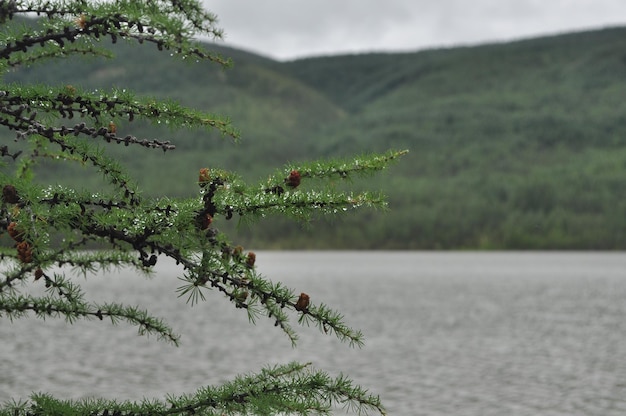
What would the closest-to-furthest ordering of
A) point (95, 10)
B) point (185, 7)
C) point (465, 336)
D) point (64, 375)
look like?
point (95, 10) < point (185, 7) < point (64, 375) < point (465, 336)

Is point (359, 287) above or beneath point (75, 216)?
beneath

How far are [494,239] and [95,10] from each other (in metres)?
199

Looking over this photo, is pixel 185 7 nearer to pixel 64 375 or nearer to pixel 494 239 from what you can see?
pixel 64 375

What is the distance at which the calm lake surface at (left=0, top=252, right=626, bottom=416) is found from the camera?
2500 centimetres

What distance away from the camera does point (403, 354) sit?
116ft

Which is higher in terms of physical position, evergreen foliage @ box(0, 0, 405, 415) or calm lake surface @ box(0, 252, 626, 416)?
evergreen foliage @ box(0, 0, 405, 415)

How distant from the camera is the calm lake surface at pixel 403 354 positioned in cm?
2500

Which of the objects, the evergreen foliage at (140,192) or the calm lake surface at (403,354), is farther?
the calm lake surface at (403,354)

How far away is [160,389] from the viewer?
2630 centimetres

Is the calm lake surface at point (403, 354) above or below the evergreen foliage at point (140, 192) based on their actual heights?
below

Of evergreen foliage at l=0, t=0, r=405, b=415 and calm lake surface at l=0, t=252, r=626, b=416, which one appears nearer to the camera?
evergreen foliage at l=0, t=0, r=405, b=415

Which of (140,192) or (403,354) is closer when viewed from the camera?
(140,192)

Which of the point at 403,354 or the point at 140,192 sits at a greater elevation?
the point at 140,192

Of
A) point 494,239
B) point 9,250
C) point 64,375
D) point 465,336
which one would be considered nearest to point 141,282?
point 465,336
